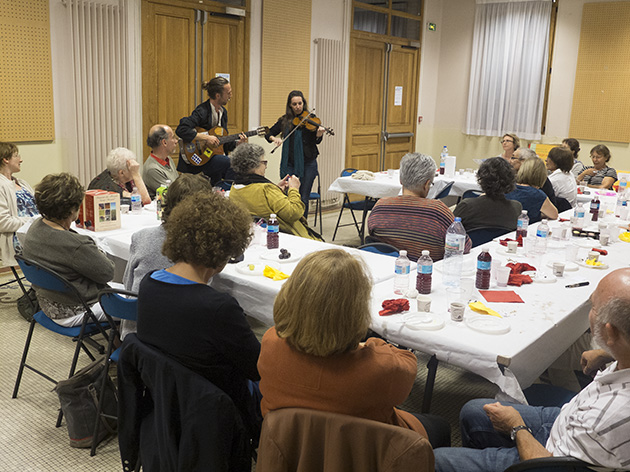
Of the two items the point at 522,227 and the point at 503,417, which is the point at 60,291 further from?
the point at 522,227

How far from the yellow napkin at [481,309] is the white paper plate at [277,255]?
1.03 m

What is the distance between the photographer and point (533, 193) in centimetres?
454

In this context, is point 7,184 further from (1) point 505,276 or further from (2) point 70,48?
(1) point 505,276

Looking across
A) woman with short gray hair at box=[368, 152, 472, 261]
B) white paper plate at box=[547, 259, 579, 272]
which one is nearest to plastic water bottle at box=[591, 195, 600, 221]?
white paper plate at box=[547, 259, 579, 272]

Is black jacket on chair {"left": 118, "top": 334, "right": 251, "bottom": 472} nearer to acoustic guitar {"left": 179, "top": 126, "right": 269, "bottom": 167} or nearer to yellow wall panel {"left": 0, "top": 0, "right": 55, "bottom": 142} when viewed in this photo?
yellow wall panel {"left": 0, "top": 0, "right": 55, "bottom": 142}

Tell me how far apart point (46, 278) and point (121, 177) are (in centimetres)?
201

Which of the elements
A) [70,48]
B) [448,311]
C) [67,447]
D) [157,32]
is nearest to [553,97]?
[157,32]

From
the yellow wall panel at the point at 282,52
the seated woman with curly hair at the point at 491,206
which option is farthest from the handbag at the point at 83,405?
the yellow wall panel at the point at 282,52

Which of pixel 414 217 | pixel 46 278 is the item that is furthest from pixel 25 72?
pixel 414 217

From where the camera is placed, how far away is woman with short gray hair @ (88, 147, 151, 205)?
15.2 ft

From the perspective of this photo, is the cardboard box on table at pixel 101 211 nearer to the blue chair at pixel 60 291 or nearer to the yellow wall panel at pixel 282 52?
the blue chair at pixel 60 291

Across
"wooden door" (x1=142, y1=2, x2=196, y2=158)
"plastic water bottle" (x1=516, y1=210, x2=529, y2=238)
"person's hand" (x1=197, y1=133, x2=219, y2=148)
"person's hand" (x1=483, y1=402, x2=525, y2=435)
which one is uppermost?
"wooden door" (x1=142, y1=2, x2=196, y2=158)

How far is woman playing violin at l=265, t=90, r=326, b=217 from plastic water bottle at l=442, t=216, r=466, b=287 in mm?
3730

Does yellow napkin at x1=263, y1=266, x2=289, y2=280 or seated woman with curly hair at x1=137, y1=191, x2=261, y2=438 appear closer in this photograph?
seated woman with curly hair at x1=137, y1=191, x2=261, y2=438
